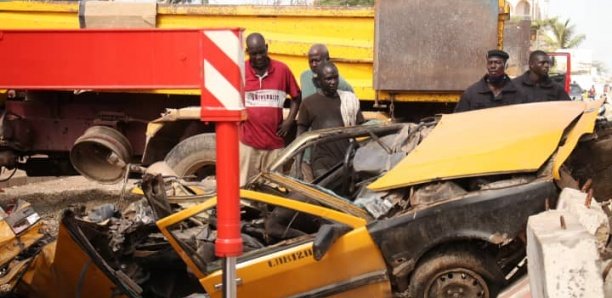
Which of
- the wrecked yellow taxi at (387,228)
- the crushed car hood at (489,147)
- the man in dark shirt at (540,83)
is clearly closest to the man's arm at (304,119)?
the wrecked yellow taxi at (387,228)

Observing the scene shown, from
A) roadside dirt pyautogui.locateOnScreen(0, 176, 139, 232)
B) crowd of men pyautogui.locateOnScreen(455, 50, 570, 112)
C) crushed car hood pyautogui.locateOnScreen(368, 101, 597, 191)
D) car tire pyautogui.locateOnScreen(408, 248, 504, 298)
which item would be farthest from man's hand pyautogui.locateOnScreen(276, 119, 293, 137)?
roadside dirt pyautogui.locateOnScreen(0, 176, 139, 232)

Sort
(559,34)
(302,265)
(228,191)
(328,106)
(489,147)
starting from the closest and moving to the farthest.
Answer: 1. (228,191)
2. (302,265)
3. (489,147)
4. (328,106)
5. (559,34)

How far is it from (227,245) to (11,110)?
651 centimetres

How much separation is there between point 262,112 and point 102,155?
9.07 feet

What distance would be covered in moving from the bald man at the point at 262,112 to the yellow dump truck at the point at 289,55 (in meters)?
1.55

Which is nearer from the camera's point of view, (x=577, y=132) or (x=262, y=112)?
(x=577, y=132)

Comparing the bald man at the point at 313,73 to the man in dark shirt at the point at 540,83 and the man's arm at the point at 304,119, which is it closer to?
the man's arm at the point at 304,119

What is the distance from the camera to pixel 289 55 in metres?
8.84

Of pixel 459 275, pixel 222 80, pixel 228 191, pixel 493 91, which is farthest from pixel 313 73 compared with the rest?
pixel 228 191

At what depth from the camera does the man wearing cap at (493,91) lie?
6.71m

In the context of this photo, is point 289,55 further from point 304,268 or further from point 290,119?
point 304,268

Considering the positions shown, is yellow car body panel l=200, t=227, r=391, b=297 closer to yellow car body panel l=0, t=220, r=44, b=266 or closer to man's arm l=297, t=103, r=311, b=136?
yellow car body panel l=0, t=220, r=44, b=266

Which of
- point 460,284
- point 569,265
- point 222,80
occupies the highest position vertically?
point 222,80

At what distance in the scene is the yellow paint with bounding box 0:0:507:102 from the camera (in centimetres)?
866
